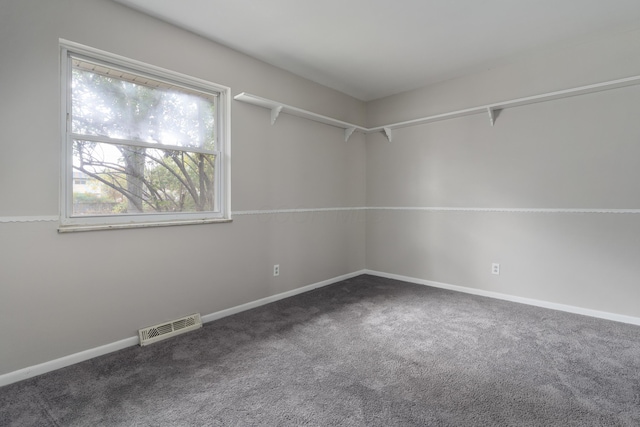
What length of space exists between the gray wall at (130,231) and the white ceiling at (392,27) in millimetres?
271

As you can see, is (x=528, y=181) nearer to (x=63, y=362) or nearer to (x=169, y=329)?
(x=169, y=329)

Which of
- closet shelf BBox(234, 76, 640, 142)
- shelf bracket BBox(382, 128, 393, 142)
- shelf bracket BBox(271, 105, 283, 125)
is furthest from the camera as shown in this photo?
shelf bracket BBox(382, 128, 393, 142)

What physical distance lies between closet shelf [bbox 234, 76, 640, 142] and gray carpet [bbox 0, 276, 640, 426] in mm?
2048

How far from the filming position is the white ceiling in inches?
91.3

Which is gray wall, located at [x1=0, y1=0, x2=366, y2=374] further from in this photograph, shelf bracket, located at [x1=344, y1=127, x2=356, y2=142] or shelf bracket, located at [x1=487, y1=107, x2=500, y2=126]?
shelf bracket, located at [x1=487, y1=107, x2=500, y2=126]

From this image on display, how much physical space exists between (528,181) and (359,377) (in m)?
2.66

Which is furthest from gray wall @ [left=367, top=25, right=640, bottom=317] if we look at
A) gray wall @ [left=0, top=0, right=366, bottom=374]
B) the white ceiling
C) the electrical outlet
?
gray wall @ [left=0, top=0, right=366, bottom=374]

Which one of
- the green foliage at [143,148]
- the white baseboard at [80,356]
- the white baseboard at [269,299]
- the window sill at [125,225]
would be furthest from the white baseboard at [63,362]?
the green foliage at [143,148]

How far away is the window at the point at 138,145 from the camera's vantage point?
2.15 meters

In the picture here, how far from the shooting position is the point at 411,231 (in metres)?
4.08

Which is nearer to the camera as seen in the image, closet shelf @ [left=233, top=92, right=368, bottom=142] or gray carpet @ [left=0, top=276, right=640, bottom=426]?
gray carpet @ [left=0, top=276, right=640, bottom=426]

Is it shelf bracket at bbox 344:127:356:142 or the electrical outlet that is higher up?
shelf bracket at bbox 344:127:356:142

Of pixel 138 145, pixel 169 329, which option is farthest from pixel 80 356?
pixel 138 145

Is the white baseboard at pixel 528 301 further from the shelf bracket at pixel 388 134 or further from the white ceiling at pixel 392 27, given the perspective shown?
the white ceiling at pixel 392 27
